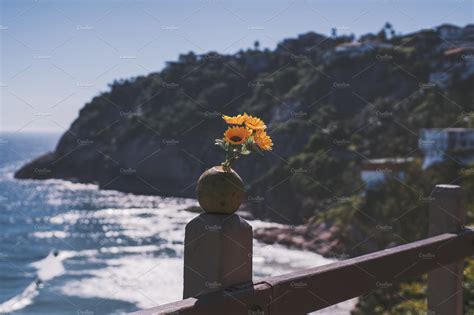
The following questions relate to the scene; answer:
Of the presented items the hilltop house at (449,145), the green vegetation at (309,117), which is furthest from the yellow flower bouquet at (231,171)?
the hilltop house at (449,145)

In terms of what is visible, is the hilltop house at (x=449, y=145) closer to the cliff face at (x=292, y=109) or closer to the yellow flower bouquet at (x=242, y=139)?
the cliff face at (x=292, y=109)

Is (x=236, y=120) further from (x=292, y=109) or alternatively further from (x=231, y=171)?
(x=292, y=109)

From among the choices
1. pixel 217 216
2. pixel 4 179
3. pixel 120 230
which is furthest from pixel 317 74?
pixel 217 216

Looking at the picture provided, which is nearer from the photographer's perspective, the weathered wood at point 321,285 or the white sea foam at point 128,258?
the weathered wood at point 321,285

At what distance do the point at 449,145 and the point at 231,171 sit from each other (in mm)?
37411

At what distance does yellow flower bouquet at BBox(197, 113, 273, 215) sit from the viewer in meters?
1.72

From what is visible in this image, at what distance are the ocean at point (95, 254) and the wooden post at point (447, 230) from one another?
712 inches

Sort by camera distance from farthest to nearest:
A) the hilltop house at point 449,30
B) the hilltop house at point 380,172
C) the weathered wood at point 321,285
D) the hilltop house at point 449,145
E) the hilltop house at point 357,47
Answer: the hilltop house at point 357,47
the hilltop house at point 449,30
the hilltop house at point 449,145
the hilltop house at point 380,172
the weathered wood at point 321,285

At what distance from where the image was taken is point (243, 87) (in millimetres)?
61844

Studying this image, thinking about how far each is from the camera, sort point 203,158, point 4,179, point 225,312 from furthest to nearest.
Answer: point 4,179, point 203,158, point 225,312

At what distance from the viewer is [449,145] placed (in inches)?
1452

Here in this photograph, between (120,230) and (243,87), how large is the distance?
18826 millimetres

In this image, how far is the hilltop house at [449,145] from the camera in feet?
113

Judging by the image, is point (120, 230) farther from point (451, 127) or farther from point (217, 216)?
point (217, 216)
